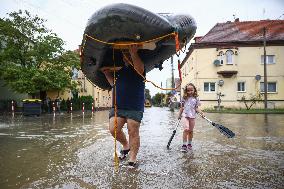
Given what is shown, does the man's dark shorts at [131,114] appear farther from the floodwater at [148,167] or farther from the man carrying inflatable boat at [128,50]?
the floodwater at [148,167]

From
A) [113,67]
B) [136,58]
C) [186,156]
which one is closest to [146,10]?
[136,58]

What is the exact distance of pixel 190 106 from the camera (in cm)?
720

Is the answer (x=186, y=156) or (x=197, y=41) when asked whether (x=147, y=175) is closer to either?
(x=186, y=156)

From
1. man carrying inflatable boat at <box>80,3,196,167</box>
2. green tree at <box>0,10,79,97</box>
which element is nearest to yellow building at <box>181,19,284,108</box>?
green tree at <box>0,10,79,97</box>

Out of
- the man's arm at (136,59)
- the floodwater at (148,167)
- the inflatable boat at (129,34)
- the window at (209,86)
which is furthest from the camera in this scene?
the window at (209,86)

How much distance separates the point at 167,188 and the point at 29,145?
4.57 metres

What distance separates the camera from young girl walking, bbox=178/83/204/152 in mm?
7023

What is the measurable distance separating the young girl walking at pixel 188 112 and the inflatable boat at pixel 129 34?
76.0 inches

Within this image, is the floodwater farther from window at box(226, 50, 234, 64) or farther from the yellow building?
window at box(226, 50, 234, 64)

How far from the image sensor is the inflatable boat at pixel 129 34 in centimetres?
461

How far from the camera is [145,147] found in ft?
23.6

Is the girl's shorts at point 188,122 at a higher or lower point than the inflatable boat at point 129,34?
lower

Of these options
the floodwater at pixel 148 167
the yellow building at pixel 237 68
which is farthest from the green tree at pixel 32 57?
the floodwater at pixel 148 167

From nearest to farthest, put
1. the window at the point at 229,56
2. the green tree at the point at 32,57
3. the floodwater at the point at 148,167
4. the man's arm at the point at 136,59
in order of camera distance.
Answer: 1. the floodwater at the point at 148,167
2. the man's arm at the point at 136,59
3. the green tree at the point at 32,57
4. the window at the point at 229,56
